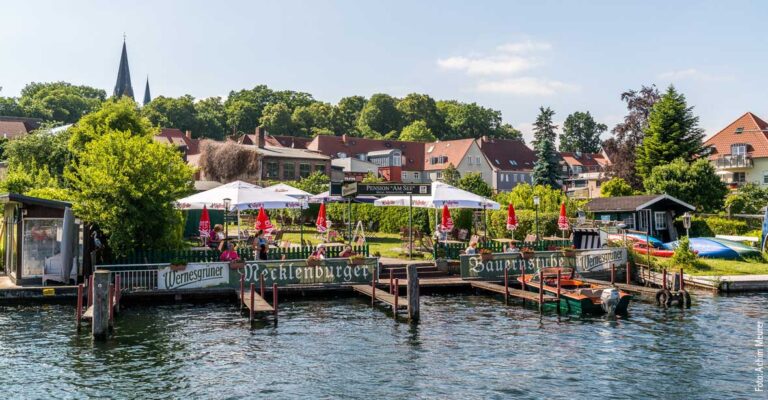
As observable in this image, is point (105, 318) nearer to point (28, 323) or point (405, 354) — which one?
point (28, 323)

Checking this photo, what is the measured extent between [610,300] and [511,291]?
3.92 m

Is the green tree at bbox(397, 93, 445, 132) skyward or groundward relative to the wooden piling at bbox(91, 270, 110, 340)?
skyward

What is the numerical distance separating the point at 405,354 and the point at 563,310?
344 inches

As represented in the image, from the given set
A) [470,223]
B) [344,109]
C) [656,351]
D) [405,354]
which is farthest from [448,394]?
[344,109]

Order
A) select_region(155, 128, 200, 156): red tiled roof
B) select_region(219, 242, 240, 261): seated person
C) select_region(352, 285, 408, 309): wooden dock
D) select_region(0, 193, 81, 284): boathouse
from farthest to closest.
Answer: select_region(155, 128, 200, 156): red tiled roof
select_region(219, 242, 240, 261): seated person
select_region(0, 193, 81, 284): boathouse
select_region(352, 285, 408, 309): wooden dock

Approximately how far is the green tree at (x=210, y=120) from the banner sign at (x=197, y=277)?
102646 millimetres

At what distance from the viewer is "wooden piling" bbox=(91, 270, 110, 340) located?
65.9 feet

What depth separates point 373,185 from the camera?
29.7 meters

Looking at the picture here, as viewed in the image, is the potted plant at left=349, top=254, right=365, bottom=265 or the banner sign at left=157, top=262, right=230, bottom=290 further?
the potted plant at left=349, top=254, right=365, bottom=265

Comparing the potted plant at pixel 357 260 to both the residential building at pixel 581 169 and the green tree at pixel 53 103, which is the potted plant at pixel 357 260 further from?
the green tree at pixel 53 103

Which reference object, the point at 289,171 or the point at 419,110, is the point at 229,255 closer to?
the point at 289,171

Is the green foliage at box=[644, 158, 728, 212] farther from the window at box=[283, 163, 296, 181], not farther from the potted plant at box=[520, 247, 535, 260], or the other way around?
the window at box=[283, 163, 296, 181]

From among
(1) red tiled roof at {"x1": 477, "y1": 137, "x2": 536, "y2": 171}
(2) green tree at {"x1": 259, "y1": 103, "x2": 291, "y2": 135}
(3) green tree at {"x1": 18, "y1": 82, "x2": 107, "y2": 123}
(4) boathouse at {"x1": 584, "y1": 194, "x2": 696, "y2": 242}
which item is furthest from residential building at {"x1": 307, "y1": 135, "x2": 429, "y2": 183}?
(4) boathouse at {"x1": 584, "y1": 194, "x2": 696, "y2": 242}

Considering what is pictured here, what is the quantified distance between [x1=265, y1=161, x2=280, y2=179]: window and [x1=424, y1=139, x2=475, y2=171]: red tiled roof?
35304 millimetres
